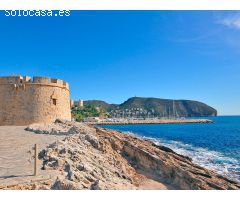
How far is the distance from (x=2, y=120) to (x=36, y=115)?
1995 millimetres

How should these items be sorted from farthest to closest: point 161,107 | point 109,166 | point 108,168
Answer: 1. point 161,107
2. point 109,166
3. point 108,168

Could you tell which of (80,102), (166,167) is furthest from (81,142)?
(80,102)

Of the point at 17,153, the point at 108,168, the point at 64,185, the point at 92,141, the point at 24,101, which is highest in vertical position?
the point at 24,101

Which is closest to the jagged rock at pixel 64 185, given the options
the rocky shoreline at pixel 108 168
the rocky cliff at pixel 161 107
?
the rocky shoreline at pixel 108 168

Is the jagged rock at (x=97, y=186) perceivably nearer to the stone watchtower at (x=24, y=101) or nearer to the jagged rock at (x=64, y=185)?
the jagged rock at (x=64, y=185)

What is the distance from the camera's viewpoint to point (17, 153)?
1102cm

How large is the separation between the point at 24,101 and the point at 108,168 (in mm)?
9932

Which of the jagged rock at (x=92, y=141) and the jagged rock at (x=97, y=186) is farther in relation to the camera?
the jagged rock at (x=92, y=141)

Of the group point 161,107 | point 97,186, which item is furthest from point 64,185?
point 161,107

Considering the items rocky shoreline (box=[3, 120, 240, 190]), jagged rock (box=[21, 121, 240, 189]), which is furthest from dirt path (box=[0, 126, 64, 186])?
jagged rock (box=[21, 121, 240, 189])

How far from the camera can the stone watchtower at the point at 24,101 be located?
1869cm

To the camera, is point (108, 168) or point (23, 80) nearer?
point (108, 168)

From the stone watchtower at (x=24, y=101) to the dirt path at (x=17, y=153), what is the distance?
1.57 metres

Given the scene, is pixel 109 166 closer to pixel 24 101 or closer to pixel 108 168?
pixel 108 168
